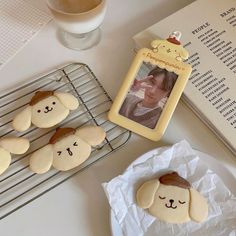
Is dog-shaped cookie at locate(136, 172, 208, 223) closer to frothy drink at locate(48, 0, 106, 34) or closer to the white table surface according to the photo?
the white table surface

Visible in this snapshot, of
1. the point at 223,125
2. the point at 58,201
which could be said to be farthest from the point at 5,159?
the point at 223,125

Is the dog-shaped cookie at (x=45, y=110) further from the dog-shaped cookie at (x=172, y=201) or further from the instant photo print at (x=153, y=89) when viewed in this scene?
the dog-shaped cookie at (x=172, y=201)

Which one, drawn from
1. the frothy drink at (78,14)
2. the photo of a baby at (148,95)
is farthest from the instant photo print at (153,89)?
the frothy drink at (78,14)

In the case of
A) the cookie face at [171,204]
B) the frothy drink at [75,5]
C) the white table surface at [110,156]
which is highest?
the frothy drink at [75,5]

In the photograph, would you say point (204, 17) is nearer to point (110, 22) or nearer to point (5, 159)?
point (110, 22)

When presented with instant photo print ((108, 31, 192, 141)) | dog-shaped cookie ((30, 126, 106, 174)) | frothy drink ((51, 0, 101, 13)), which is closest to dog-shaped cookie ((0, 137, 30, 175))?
dog-shaped cookie ((30, 126, 106, 174))

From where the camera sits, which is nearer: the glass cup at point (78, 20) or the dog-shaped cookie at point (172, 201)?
the dog-shaped cookie at point (172, 201)
